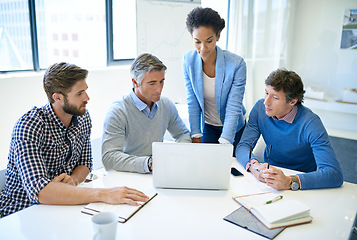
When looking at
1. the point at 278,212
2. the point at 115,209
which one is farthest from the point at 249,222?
the point at 115,209

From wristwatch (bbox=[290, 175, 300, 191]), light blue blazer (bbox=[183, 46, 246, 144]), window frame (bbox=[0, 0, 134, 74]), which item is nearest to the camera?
wristwatch (bbox=[290, 175, 300, 191])

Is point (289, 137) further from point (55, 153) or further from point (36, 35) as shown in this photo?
point (36, 35)

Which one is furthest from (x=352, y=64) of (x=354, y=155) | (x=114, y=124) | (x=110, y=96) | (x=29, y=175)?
(x=29, y=175)

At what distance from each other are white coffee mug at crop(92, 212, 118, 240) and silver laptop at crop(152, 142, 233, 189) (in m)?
0.46

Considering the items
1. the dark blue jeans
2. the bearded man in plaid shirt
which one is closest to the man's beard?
the bearded man in plaid shirt

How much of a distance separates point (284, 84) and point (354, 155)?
236 centimetres

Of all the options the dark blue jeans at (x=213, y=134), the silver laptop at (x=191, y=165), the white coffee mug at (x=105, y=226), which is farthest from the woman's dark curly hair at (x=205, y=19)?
the white coffee mug at (x=105, y=226)

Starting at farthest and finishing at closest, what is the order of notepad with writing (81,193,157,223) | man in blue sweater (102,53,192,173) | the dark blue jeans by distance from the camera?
the dark blue jeans → man in blue sweater (102,53,192,173) → notepad with writing (81,193,157,223)

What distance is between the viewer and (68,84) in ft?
5.32

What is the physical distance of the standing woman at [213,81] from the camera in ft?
6.57

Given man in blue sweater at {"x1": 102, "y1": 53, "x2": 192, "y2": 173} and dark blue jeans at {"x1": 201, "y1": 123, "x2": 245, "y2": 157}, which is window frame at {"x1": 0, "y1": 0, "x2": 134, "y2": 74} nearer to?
man in blue sweater at {"x1": 102, "y1": 53, "x2": 192, "y2": 173}

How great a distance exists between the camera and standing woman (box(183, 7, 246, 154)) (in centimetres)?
200

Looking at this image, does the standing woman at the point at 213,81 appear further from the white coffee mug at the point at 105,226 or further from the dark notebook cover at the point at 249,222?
the white coffee mug at the point at 105,226

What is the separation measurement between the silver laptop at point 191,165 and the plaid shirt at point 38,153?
1.62 ft
